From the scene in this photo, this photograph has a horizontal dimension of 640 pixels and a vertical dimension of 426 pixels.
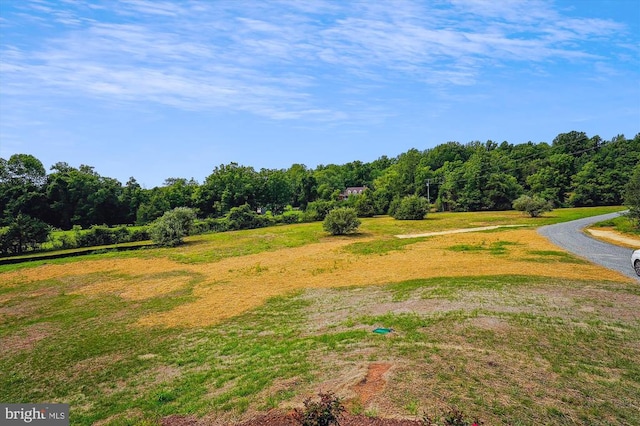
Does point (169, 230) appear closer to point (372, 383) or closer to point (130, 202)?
point (372, 383)

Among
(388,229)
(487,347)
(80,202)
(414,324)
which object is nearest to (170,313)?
(414,324)

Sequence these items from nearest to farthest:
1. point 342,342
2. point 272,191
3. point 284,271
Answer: point 342,342
point 284,271
point 272,191

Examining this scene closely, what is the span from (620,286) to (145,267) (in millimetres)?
28312

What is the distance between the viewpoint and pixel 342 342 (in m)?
9.58

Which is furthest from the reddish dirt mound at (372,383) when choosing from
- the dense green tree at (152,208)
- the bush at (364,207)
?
the dense green tree at (152,208)

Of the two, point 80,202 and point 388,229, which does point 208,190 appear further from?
point 388,229

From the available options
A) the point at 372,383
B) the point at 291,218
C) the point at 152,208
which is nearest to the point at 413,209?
the point at 291,218

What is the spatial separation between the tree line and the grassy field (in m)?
44.3

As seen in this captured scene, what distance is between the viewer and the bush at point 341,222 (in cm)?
4219

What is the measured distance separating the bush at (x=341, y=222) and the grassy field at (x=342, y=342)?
2031 cm

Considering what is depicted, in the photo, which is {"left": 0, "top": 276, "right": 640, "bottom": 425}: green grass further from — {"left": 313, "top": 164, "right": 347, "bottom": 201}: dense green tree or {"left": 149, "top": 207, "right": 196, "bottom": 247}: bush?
{"left": 313, "top": 164, "right": 347, "bottom": 201}: dense green tree

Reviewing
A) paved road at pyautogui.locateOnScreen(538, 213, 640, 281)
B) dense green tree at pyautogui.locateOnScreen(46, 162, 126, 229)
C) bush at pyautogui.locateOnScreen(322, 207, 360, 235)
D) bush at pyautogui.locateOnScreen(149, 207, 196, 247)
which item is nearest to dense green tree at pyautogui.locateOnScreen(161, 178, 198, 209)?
dense green tree at pyautogui.locateOnScreen(46, 162, 126, 229)

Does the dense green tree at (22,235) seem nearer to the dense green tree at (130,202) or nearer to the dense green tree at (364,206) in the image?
the dense green tree at (130,202)

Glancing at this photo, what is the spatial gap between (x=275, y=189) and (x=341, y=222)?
50.5 m
